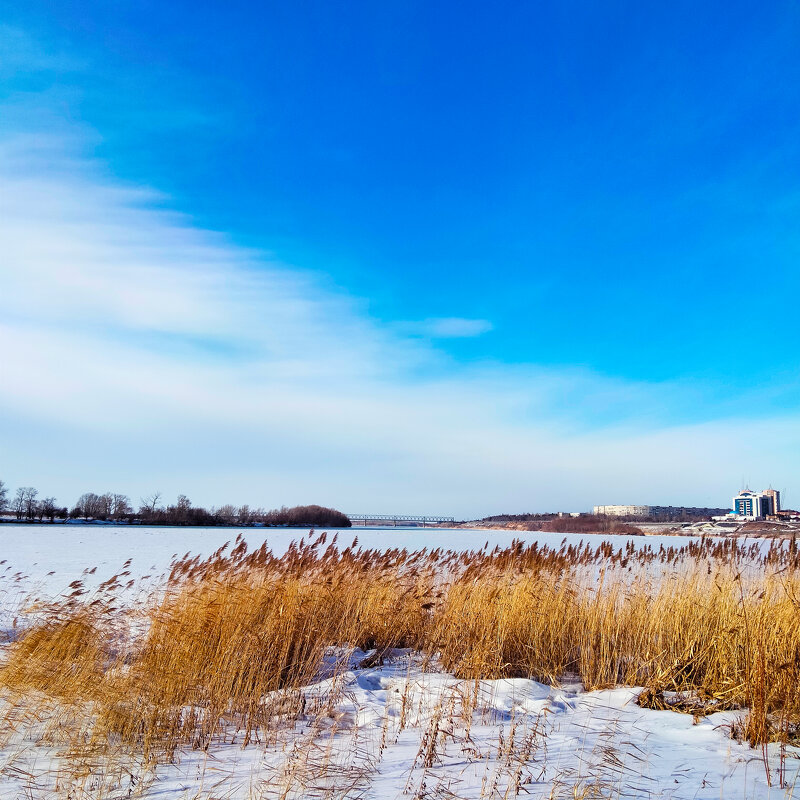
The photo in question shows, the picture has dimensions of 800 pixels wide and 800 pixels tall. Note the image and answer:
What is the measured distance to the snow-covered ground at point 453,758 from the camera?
3.40m

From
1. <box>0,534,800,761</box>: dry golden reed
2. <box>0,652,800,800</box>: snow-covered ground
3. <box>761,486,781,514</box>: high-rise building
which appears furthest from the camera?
<box>761,486,781,514</box>: high-rise building

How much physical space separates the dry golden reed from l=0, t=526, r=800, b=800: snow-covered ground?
276mm

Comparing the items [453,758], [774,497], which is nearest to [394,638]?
[453,758]

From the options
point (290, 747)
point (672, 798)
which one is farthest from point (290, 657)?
point (672, 798)

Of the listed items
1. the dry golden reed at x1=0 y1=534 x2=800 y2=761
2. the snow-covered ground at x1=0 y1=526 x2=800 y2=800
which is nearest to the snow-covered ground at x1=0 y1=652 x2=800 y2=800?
the snow-covered ground at x1=0 y1=526 x2=800 y2=800

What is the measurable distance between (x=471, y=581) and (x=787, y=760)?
13.9 ft

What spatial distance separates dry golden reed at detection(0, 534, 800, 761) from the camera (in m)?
4.62

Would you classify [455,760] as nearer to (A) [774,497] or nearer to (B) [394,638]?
(B) [394,638]

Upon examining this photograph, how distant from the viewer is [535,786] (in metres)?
3.35

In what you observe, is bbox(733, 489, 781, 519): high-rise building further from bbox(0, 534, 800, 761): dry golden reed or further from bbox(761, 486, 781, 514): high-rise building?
bbox(0, 534, 800, 761): dry golden reed

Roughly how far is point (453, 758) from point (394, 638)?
11.6 ft

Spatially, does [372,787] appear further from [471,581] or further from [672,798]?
[471,581]

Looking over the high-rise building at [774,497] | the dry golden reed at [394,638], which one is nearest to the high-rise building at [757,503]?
the high-rise building at [774,497]

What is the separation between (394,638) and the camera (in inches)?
286
